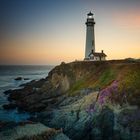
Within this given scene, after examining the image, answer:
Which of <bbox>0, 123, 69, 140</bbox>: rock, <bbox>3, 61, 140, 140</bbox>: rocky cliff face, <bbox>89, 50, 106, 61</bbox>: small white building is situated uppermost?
<bbox>89, 50, 106, 61</bbox>: small white building

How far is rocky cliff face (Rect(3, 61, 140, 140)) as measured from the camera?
90.1ft

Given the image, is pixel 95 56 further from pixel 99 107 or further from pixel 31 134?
pixel 31 134

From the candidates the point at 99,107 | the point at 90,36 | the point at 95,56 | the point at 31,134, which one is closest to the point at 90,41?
the point at 90,36

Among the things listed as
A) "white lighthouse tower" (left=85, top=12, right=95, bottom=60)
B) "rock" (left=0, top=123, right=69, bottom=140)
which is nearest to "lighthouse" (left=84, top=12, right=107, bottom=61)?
"white lighthouse tower" (left=85, top=12, right=95, bottom=60)

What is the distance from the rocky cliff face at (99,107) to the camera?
27.5 meters

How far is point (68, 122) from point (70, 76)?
64.8 feet

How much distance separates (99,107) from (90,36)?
28.9 m

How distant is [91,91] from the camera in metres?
36.4

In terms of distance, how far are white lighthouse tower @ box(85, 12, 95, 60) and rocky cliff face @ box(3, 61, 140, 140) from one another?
12.7 m

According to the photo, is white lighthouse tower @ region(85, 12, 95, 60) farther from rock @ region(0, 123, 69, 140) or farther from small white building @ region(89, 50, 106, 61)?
rock @ region(0, 123, 69, 140)

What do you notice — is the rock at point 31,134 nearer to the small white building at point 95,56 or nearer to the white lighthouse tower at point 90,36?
the small white building at point 95,56

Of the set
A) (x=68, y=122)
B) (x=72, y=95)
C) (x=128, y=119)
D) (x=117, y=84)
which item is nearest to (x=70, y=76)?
(x=72, y=95)

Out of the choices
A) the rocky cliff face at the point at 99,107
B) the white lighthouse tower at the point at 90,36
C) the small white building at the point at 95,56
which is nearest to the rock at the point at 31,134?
the rocky cliff face at the point at 99,107

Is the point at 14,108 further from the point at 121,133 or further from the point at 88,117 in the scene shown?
the point at 121,133
